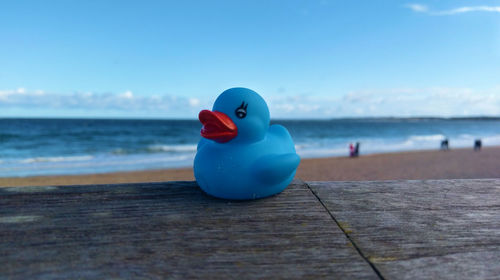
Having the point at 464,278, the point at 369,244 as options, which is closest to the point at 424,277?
the point at 464,278

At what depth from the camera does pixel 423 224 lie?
57.7 inches

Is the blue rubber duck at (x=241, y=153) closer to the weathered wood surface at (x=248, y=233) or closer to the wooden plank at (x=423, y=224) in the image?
the weathered wood surface at (x=248, y=233)

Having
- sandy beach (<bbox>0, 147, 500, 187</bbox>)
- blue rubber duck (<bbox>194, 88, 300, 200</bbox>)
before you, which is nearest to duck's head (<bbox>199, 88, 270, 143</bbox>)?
blue rubber duck (<bbox>194, 88, 300, 200</bbox>)

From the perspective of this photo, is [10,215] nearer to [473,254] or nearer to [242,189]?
[242,189]

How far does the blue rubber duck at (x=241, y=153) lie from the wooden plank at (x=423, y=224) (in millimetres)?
283

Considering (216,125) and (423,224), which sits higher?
(216,125)

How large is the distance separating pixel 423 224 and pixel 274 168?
76 centimetres

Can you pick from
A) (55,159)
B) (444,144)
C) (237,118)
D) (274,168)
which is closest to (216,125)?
(237,118)

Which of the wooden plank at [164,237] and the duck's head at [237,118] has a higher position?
the duck's head at [237,118]

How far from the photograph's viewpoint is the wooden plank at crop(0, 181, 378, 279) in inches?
43.3

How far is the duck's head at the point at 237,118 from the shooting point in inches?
71.3

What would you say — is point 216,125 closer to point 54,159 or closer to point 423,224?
point 423,224

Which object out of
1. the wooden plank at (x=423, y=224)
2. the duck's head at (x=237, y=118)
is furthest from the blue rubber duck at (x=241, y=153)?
the wooden plank at (x=423, y=224)

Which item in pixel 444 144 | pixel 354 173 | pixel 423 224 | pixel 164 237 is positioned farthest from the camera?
pixel 444 144
